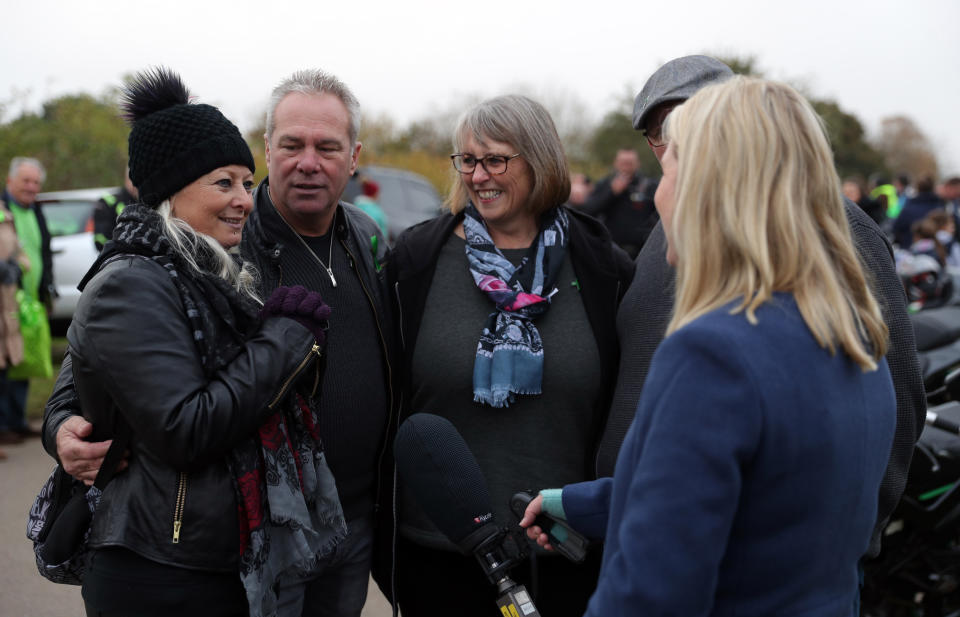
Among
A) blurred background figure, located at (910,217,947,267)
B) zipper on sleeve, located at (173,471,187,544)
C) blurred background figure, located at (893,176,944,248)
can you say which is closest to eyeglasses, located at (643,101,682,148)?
zipper on sleeve, located at (173,471,187,544)

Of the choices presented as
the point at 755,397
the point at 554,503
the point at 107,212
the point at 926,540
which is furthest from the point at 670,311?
the point at 107,212

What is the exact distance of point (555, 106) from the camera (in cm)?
3950

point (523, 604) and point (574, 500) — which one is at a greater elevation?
point (574, 500)

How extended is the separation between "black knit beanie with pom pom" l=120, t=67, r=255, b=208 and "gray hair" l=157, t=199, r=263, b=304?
0.23 ft

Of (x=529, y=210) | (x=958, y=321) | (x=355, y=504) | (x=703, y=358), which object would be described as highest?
(x=703, y=358)

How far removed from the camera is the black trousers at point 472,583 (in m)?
2.53

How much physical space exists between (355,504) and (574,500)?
1.01m

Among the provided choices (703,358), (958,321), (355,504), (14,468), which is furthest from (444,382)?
(14,468)

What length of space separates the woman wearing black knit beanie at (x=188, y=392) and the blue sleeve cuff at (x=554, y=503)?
614 mm

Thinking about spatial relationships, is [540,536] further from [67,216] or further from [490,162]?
[67,216]

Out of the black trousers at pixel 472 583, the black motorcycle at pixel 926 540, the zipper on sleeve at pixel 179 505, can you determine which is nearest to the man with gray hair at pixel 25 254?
the black trousers at pixel 472 583

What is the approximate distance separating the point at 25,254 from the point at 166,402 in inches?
215

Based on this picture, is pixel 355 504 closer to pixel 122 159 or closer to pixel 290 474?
pixel 290 474

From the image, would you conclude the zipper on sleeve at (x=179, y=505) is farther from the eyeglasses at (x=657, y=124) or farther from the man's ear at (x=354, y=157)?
the eyeglasses at (x=657, y=124)
